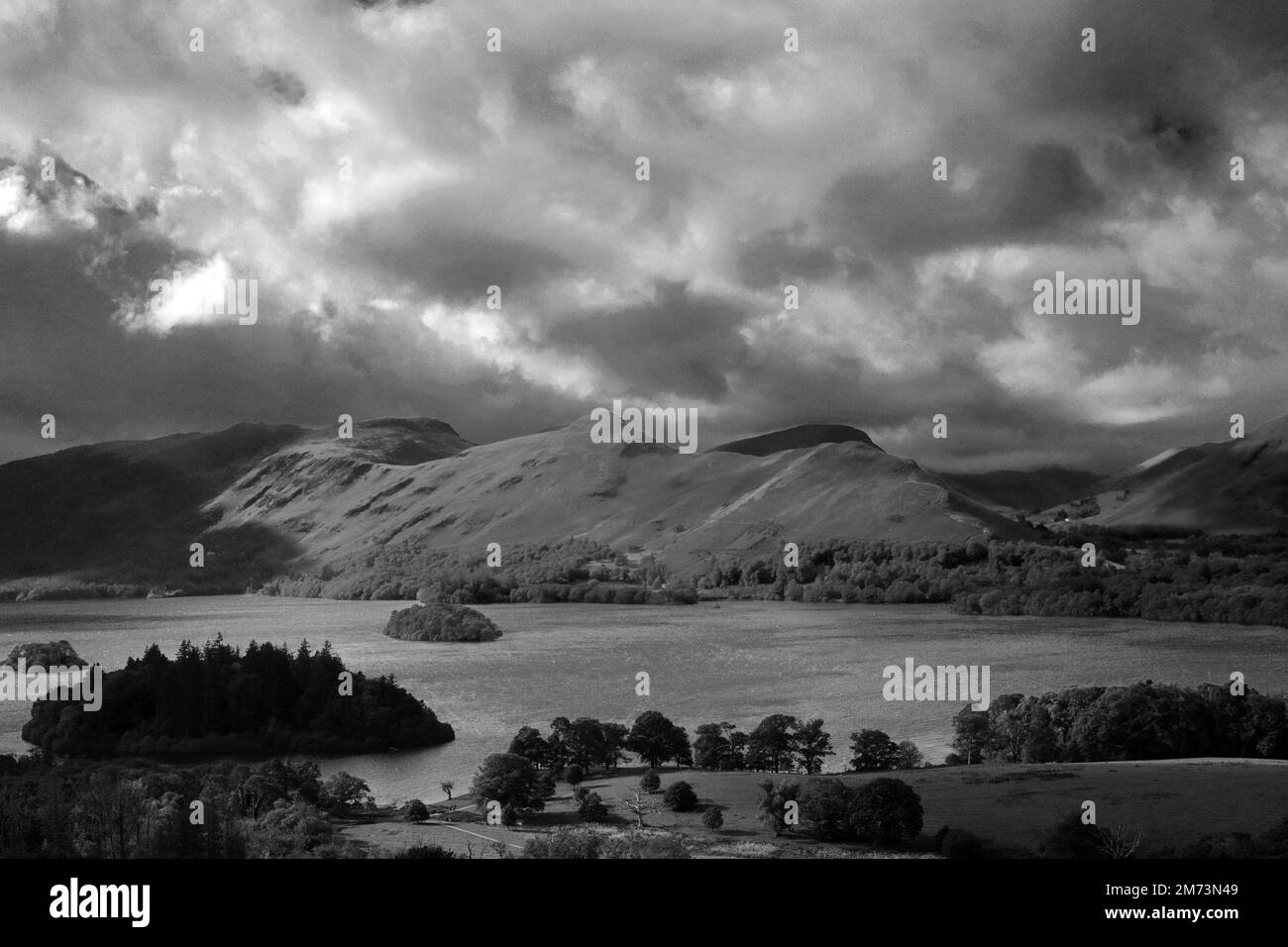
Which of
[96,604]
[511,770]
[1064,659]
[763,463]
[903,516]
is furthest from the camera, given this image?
[903,516]

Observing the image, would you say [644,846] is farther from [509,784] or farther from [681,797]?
[509,784]

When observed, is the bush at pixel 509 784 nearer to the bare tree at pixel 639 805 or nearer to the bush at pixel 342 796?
the bare tree at pixel 639 805

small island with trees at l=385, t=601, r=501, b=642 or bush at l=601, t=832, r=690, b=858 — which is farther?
small island with trees at l=385, t=601, r=501, b=642

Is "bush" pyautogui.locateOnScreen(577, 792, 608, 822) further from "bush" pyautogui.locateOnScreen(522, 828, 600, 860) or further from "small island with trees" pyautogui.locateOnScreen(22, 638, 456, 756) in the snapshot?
"small island with trees" pyautogui.locateOnScreen(22, 638, 456, 756)

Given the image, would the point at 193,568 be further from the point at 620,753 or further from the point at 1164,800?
the point at 1164,800

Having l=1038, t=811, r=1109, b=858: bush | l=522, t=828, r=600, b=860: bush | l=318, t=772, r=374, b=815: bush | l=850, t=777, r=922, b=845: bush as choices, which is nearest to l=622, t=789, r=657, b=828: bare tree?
l=522, t=828, r=600, b=860: bush
